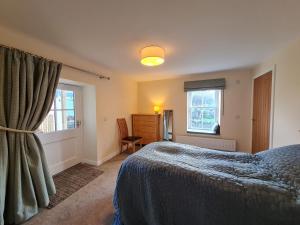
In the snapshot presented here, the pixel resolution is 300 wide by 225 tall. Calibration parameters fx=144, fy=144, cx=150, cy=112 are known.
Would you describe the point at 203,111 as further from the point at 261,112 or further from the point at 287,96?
the point at 287,96

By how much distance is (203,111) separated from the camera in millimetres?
4184

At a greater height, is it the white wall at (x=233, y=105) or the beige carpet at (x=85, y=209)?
the white wall at (x=233, y=105)

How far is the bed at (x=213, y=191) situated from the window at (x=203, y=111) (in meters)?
2.42

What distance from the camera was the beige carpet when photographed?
166cm

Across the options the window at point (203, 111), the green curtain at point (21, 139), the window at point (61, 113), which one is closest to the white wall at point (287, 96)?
the window at point (203, 111)

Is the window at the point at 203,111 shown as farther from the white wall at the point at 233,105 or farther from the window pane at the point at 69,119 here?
the window pane at the point at 69,119

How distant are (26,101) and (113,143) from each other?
7.26 feet

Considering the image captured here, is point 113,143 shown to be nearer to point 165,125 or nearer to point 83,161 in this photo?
point 83,161

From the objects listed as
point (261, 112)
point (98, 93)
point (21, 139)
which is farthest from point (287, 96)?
point (21, 139)

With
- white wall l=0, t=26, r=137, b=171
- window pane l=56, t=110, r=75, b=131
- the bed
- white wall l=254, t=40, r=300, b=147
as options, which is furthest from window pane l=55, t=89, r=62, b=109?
white wall l=254, t=40, r=300, b=147

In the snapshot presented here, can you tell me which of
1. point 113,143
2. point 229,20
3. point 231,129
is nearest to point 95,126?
point 113,143

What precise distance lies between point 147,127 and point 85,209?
274 cm

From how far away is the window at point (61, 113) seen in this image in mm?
2567

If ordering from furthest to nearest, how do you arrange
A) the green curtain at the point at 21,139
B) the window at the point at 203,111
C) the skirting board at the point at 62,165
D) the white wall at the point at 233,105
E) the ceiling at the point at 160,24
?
the window at the point at 203,111 < the white wall at the point at 233,105 < the skirting board at the point at 62,165 < the green curtain at the point at 21,139 < the ceiling at the point at 160,24
